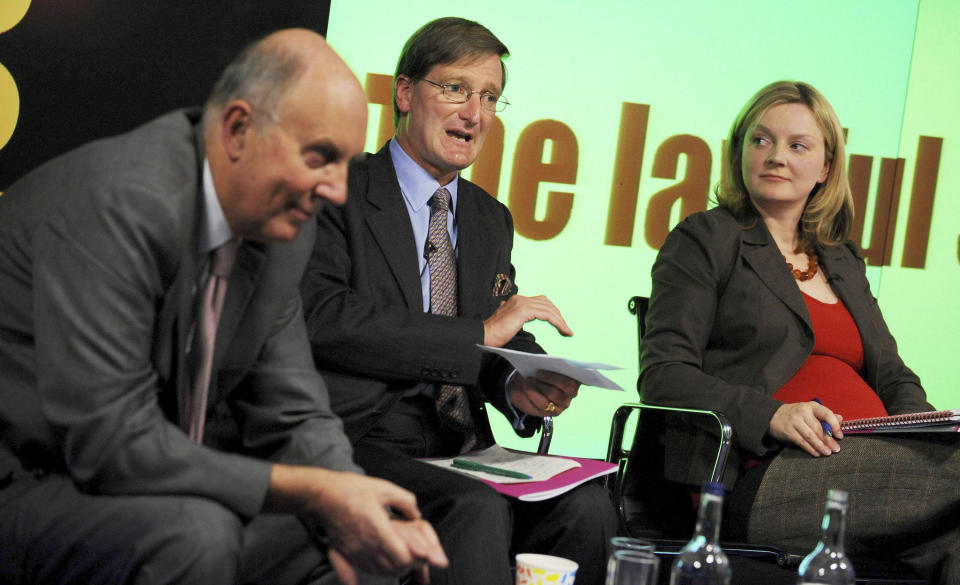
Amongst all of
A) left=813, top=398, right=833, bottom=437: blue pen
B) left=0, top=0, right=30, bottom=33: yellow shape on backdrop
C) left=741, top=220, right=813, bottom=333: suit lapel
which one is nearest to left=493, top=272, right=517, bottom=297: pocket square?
left=741, top=220, right=813, bottom=333: suit lapel

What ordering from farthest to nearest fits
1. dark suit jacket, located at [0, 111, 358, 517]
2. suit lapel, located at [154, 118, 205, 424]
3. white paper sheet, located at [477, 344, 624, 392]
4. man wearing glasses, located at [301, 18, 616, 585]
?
man wearing glasses, located at [301, 18, 616, 585]
white paper sheet, located at [477, 344, 624, 392]
suit lapel, located at [154, 118, 205, 424]
dark suit jacket, located at [0, 111, 358, 517]

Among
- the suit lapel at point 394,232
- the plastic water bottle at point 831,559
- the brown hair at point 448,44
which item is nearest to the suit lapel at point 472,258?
the suit lapel at point 394,232

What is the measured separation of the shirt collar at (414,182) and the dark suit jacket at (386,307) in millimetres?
39

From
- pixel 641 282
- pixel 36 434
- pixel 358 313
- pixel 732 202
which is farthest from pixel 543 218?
pixel 36 434

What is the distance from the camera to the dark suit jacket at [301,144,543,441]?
257 centimetres

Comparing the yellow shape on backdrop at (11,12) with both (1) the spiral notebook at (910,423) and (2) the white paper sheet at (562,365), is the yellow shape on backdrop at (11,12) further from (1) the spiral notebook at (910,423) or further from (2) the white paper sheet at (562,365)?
(1) the spiral notebook at (910,423)

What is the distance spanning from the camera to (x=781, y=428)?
2900mm

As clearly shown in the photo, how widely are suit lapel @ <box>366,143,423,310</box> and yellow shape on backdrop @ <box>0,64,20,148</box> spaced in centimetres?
190

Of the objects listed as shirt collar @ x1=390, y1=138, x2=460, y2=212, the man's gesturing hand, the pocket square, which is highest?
shirt collar @ x1=390, y1=138, x2=460, y2=212

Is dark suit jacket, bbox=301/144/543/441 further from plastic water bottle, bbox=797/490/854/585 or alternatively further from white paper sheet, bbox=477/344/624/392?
plastic water bottle, bbox=797/490/854/585

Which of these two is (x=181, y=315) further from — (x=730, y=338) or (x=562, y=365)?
(x=730, y=338)

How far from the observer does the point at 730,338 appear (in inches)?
127

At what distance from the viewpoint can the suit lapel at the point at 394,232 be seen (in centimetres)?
273

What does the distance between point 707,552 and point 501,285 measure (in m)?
1.32
